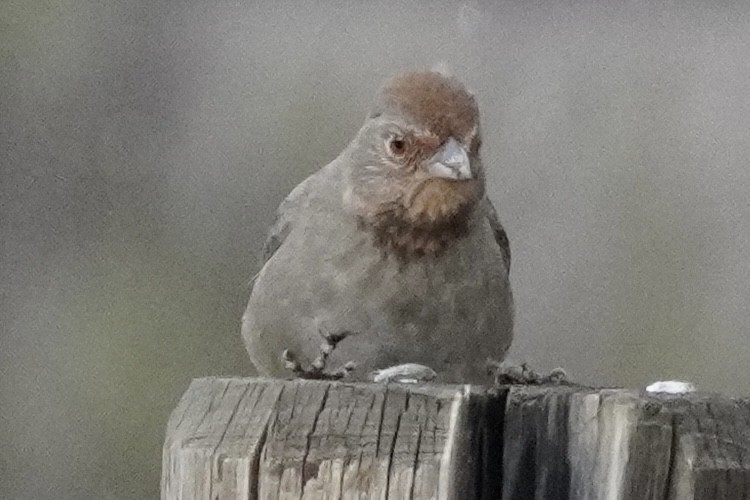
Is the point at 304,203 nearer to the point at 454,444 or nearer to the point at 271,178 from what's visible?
the point at 271,178

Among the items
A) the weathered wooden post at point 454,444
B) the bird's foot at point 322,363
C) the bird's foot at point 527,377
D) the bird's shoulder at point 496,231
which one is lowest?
the bird's foot at point 322,363

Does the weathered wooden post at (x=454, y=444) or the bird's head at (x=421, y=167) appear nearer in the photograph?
the weathered wooden post at (x=454, y=444)

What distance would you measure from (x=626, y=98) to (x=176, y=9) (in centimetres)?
109

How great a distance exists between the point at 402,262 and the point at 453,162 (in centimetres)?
18

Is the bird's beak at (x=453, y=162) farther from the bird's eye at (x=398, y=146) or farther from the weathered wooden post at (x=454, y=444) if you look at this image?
the weathered wooden post at (x=454, y=444)

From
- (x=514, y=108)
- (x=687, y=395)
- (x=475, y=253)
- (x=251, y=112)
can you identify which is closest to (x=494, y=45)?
(x=514, y=108)

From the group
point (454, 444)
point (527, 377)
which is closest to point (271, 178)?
point (527, 377)

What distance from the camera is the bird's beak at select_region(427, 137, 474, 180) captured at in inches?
74.7

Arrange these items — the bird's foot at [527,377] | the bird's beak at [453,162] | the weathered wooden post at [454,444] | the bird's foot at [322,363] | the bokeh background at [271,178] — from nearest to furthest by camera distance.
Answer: the weathered wooden post at [454,444] → the bird's foot at [527,377] → the bird's foot at [322,363] → the bird's beak at [453,162] → the bokeh background at [271,178]

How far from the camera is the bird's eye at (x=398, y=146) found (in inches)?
77.5

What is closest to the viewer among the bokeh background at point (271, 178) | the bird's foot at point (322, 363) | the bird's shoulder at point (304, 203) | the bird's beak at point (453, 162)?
the bird's foot at point (322, 363)

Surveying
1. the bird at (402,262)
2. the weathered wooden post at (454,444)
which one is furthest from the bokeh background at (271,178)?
the weathered wooden post at (454,444)

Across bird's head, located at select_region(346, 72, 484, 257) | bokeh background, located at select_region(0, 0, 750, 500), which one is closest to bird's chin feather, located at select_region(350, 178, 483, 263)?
bird's head, located at select_region(346, 72, 484, 257)

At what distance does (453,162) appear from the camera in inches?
75.0
